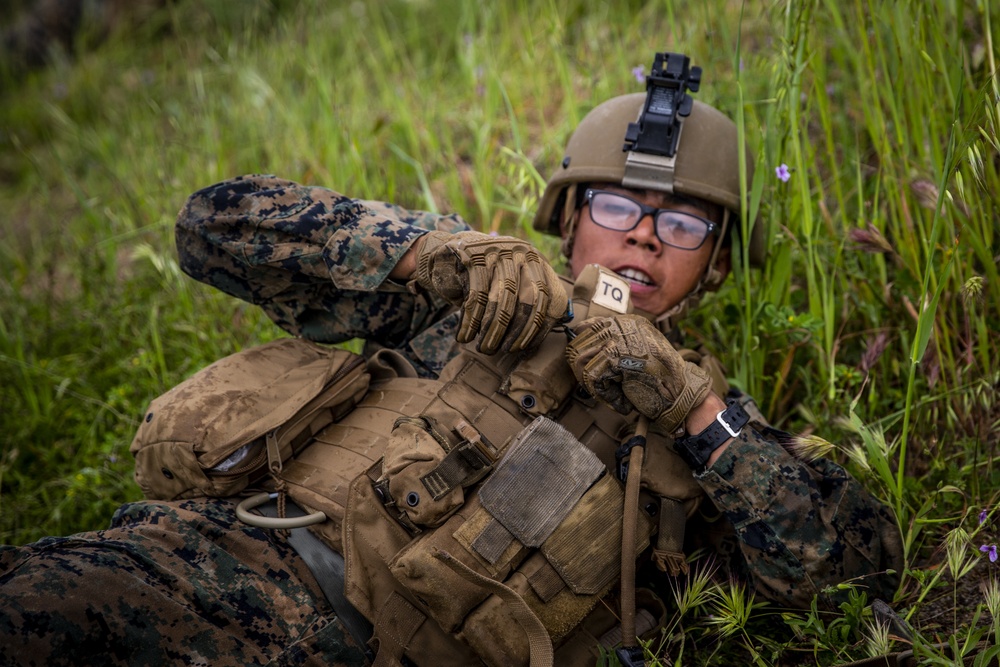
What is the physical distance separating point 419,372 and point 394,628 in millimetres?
845

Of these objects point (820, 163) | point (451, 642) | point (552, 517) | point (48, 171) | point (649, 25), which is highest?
point (649, 25)

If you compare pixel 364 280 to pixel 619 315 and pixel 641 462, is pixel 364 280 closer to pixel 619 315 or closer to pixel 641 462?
pixel 619 315

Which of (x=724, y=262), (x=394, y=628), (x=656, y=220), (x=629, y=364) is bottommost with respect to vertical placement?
(x=394, y=628)

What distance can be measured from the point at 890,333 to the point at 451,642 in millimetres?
1819

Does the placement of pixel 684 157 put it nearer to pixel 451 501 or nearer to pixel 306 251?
pixel 306 251

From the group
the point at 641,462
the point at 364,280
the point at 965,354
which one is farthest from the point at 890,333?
the point at 364,280

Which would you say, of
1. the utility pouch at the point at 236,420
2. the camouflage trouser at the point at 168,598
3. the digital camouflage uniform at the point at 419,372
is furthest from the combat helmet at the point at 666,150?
the camouflage trouser at the point at 168,598

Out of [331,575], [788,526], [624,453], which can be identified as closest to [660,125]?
[624,453]

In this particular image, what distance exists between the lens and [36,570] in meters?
1.88

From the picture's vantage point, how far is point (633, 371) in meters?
2.06

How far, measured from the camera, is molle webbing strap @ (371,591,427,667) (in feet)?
6.68

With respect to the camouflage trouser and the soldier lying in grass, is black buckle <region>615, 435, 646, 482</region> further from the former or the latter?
the camouflage trouser

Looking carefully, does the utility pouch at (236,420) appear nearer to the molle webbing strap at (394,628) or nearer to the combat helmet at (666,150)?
the molle webbing strap at (394,628)

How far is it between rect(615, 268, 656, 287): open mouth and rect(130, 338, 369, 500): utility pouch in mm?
851
